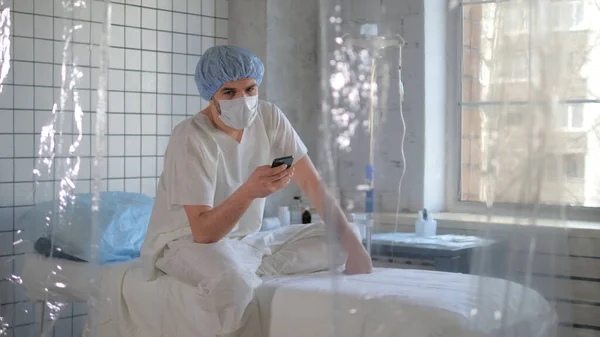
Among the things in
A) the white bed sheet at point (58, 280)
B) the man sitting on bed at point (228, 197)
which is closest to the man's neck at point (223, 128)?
the man sitting on bed at point (228, 197)

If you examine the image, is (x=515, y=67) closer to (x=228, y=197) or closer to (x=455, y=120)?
(x=455, y=120)

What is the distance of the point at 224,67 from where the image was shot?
75.7 inches

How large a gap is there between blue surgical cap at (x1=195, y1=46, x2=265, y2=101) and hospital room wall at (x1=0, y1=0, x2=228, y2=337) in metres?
0.35

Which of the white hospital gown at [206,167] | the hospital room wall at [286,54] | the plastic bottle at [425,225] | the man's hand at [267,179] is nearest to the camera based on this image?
the plastic bottle at [425,225]

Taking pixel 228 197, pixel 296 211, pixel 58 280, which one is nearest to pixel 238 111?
pixel 228 197

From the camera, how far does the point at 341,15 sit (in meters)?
1.61

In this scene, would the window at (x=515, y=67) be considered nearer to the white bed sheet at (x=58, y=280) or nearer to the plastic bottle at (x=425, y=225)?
the plastic bottle at (x=425, y=225)

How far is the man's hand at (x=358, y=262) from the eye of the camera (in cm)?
173

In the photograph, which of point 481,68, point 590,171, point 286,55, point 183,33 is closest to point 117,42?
point 183,33

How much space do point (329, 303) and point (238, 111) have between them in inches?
22.6

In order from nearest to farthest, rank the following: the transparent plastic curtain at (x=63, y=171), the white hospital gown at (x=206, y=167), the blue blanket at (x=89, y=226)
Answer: the white hospital gown at (x=206, y=167)
the transparent plastic curtain at (x=63, y=171)
the blue blanket at (x=89, y=226)

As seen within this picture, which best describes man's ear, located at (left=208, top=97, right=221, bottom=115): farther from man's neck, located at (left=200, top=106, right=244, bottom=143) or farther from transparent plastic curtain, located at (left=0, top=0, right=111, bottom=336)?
transparent plastic curtain, located at (left=0, top=0, right=111, bottom=336)

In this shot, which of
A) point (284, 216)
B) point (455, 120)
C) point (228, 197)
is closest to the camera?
point (455, 120)

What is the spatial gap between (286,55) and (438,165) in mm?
1441
